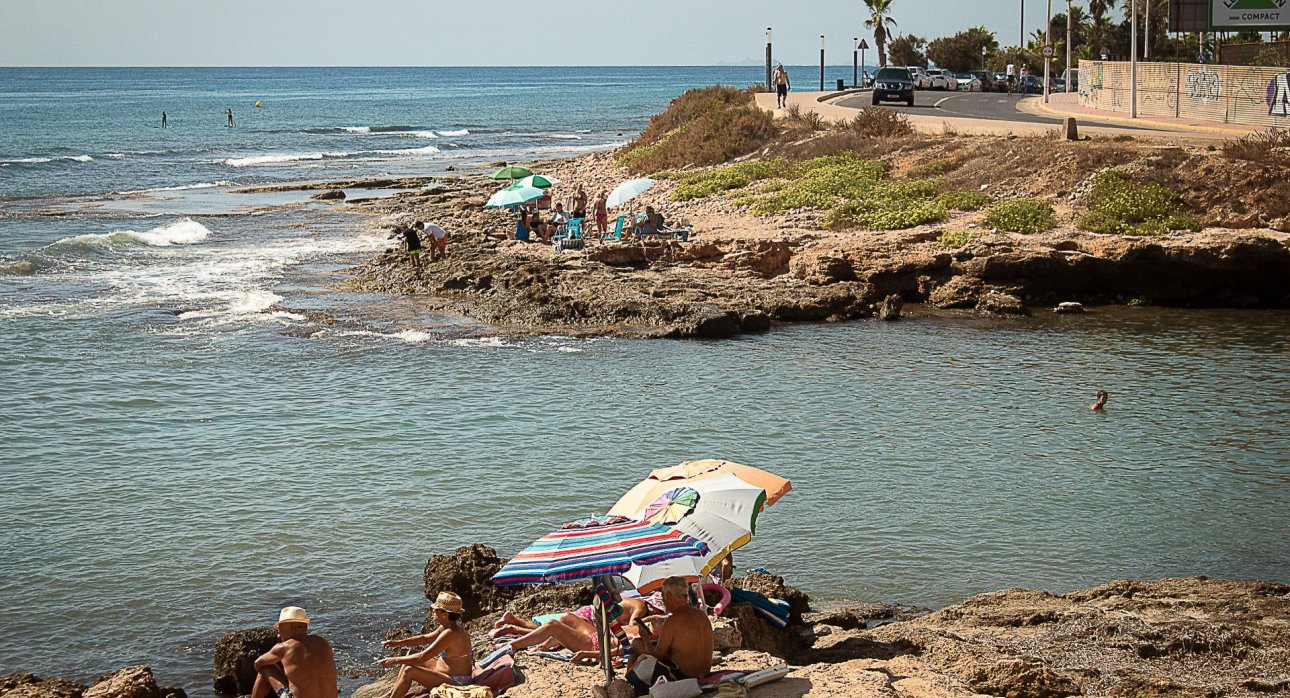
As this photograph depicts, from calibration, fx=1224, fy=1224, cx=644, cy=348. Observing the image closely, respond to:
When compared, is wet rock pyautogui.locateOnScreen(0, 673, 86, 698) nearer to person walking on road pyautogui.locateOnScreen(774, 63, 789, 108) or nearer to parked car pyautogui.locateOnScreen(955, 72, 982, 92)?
person walking on road pyautogui.locateOnScreen(774, 63, 789, 108)

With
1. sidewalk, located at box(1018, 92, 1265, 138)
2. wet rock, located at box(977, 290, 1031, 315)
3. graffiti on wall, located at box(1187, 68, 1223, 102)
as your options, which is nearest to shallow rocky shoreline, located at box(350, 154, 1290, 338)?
wet rock, located at box(977, 290, 1031, 315)

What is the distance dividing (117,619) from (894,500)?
926 centimetres

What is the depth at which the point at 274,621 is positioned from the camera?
12.6m

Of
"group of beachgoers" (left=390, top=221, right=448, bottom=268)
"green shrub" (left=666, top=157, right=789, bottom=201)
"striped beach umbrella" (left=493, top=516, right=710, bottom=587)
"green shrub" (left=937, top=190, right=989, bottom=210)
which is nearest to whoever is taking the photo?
"striped beach umbrella" (left=493, top=516, right=710, bottom=587)

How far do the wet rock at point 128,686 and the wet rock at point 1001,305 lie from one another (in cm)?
2059

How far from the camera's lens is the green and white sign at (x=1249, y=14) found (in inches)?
1681

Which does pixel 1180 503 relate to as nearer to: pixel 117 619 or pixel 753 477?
pixel 753 477

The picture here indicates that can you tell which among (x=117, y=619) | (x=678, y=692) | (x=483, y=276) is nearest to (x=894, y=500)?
(x=678, y=692)

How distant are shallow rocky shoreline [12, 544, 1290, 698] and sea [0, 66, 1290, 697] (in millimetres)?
977

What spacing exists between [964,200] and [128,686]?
2589cm

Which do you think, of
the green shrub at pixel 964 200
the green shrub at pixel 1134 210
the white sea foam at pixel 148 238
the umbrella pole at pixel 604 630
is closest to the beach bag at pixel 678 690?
the umbrella pole at pixel 604 630

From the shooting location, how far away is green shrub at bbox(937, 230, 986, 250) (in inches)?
1135

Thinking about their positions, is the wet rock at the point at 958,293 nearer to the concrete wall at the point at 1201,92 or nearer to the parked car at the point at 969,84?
the concrete wall at the point at 1201,92

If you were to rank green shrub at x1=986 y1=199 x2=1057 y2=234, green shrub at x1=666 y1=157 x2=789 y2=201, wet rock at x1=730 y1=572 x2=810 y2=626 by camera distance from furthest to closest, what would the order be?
1. green shrub at x1=666 y1=157 x2=789 y2=201
2. green shrub at x1=986 y1=199 x2=1057 y2=234
3. wet rock at x1=730 y1=572 x2=810 y2=626
